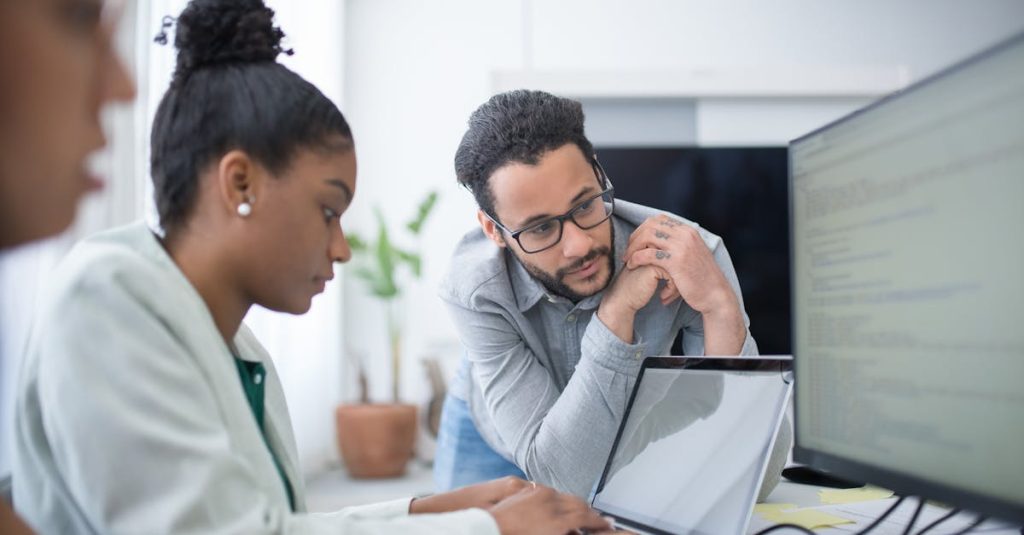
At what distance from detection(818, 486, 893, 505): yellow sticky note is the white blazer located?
24.5 inches

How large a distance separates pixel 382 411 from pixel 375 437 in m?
0.11

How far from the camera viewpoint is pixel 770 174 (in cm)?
348

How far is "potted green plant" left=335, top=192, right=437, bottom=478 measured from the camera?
10.3 feet

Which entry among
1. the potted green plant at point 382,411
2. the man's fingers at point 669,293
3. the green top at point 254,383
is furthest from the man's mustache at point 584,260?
the potted green plant at point 382,411

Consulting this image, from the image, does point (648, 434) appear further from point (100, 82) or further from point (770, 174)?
point (770, 174)

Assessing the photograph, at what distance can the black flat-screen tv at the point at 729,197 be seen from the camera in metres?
3.40

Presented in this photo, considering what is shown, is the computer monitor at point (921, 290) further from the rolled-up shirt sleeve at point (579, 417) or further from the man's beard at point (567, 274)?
the man's beard at point (567, 274)

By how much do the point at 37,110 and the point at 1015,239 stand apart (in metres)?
0.69

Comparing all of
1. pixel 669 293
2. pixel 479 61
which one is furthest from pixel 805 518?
pixel 479 61

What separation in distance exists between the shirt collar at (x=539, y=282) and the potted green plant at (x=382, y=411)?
1.68 metres

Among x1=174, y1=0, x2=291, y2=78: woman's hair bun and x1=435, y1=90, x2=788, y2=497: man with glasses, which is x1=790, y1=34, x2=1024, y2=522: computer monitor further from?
x1=174, y1=0, x2=291, y2=78: woman's hair bun

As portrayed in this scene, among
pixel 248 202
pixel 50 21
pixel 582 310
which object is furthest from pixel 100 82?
pixel 582 310

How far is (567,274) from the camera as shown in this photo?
A: 4.50 feet

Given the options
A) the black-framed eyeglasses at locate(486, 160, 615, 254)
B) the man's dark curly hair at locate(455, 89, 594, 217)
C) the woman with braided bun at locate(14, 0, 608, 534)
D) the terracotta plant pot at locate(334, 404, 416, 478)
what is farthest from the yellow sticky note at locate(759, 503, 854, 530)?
the terracotta plant pot at locate(334, 404, 416, 478)
